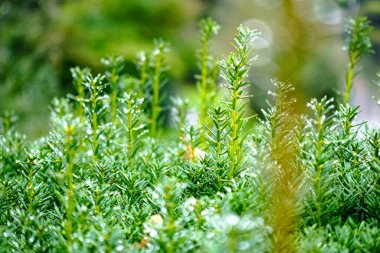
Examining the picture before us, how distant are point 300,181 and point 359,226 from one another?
0.14 metres

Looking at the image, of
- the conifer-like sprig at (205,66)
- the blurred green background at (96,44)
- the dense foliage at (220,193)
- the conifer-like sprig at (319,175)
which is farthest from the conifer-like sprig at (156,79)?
the blurred green background at (96,44)

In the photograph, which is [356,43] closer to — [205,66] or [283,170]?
[205,66]

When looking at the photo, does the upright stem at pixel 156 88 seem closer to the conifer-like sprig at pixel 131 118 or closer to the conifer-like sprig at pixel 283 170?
the conifer-like sprig at pixel 131 118

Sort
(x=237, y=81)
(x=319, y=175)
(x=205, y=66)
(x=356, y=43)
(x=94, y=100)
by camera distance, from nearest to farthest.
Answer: (x=319, y=175) → (x=237, y=81) → (x=94, y=100) → (x=356, y=43) → (x=205, y=66)

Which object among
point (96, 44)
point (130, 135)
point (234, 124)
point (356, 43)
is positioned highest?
point (96, 44)

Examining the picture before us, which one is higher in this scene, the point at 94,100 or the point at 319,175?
the point at 94,100

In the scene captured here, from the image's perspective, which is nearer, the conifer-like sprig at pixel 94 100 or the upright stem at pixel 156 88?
the conifer-like sprig at pixel 94 100

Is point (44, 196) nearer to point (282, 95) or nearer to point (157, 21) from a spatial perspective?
point (282, 95)

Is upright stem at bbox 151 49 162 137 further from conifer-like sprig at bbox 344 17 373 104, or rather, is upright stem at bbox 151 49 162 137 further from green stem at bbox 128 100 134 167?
conifer-like sprig at bbox 344 17 373 104

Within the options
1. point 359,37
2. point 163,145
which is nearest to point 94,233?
point 163,145

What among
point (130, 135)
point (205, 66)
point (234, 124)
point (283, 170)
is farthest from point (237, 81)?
point (205, 66)

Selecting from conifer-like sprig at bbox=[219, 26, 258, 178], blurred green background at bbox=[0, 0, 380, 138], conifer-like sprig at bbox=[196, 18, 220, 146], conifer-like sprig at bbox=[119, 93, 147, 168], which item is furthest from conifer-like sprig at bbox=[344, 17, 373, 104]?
blurred green background at bbox=[0, 0, 380, 138]

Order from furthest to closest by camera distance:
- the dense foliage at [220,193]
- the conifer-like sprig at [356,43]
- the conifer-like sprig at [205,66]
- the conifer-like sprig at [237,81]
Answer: the conifer-like sprig at [205,66] < the conifer-like sprig at [356,43] < the conifer-like sprig at [237,81] < the dense foliage at [220,193]

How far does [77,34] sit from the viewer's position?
7.65 metres
